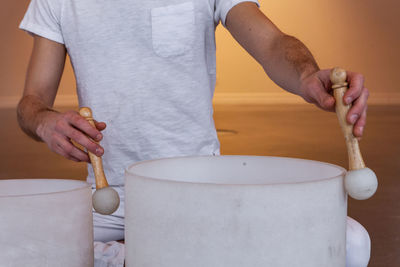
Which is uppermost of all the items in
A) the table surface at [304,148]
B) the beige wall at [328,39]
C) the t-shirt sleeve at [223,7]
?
the t-shirt sleeve at [223,7]

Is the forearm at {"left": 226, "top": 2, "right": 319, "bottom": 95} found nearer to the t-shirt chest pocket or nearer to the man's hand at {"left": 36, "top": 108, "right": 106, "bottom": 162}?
the t-shirt chest pocket

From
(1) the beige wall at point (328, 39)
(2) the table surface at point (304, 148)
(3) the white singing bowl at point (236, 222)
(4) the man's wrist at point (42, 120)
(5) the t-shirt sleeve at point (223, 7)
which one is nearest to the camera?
(3) the white singing bowl at point (236, 222)

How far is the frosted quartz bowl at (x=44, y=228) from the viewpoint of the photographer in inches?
23.0

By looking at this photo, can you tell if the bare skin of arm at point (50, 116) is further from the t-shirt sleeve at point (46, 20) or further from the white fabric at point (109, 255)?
the white fabric at point (109, 255)

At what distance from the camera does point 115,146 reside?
1.35 meters

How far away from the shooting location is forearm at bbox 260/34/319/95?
0.90 meters

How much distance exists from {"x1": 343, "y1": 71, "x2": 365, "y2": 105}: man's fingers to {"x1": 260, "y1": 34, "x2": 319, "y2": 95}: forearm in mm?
237

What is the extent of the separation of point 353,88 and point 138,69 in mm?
838

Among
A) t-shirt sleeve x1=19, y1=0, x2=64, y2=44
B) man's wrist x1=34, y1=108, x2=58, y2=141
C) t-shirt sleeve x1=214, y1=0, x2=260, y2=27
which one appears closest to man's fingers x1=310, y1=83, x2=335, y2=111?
man's wrist x1=34, y1=108, x2=58, y2=141

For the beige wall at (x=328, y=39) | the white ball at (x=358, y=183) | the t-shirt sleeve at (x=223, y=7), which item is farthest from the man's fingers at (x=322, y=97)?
the beige wall at (x=328, y=39)

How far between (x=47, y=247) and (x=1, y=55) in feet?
27.1

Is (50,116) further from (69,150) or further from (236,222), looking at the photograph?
(236,222)

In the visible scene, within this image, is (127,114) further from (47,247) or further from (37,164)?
(37,164)

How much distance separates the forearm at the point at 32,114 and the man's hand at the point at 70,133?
0.01 m
